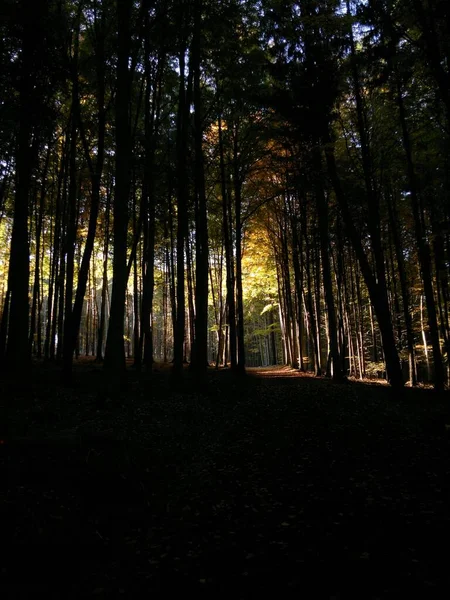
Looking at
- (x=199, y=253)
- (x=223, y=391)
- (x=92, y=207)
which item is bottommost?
(x=223, y=391)

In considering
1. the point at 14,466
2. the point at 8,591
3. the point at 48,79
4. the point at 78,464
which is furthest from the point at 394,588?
the point at 48,79

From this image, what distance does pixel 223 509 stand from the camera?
16.1ft

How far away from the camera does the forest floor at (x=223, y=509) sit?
10.9 ft

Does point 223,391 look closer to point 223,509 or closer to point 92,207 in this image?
point 92,207

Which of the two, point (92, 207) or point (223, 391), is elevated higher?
point (92, 207)

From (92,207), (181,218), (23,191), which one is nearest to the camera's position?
(23,191)

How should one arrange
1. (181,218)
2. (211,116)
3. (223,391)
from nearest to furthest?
(181,218), (223,391), (211,116)

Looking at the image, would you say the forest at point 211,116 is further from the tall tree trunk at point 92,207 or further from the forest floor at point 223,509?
the forest floor at point 223,509

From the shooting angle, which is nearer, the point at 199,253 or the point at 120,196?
the point at 120,196

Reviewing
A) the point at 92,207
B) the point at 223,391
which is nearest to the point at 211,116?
the point at 92,207

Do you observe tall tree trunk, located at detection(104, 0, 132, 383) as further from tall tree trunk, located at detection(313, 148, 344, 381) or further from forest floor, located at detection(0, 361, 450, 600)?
tall tree trunk, located at detection(313, 148, 344, 381)

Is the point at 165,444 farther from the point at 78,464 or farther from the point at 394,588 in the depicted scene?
the point at 394,588

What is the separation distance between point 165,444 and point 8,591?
4.60m

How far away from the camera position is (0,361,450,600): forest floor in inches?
131
